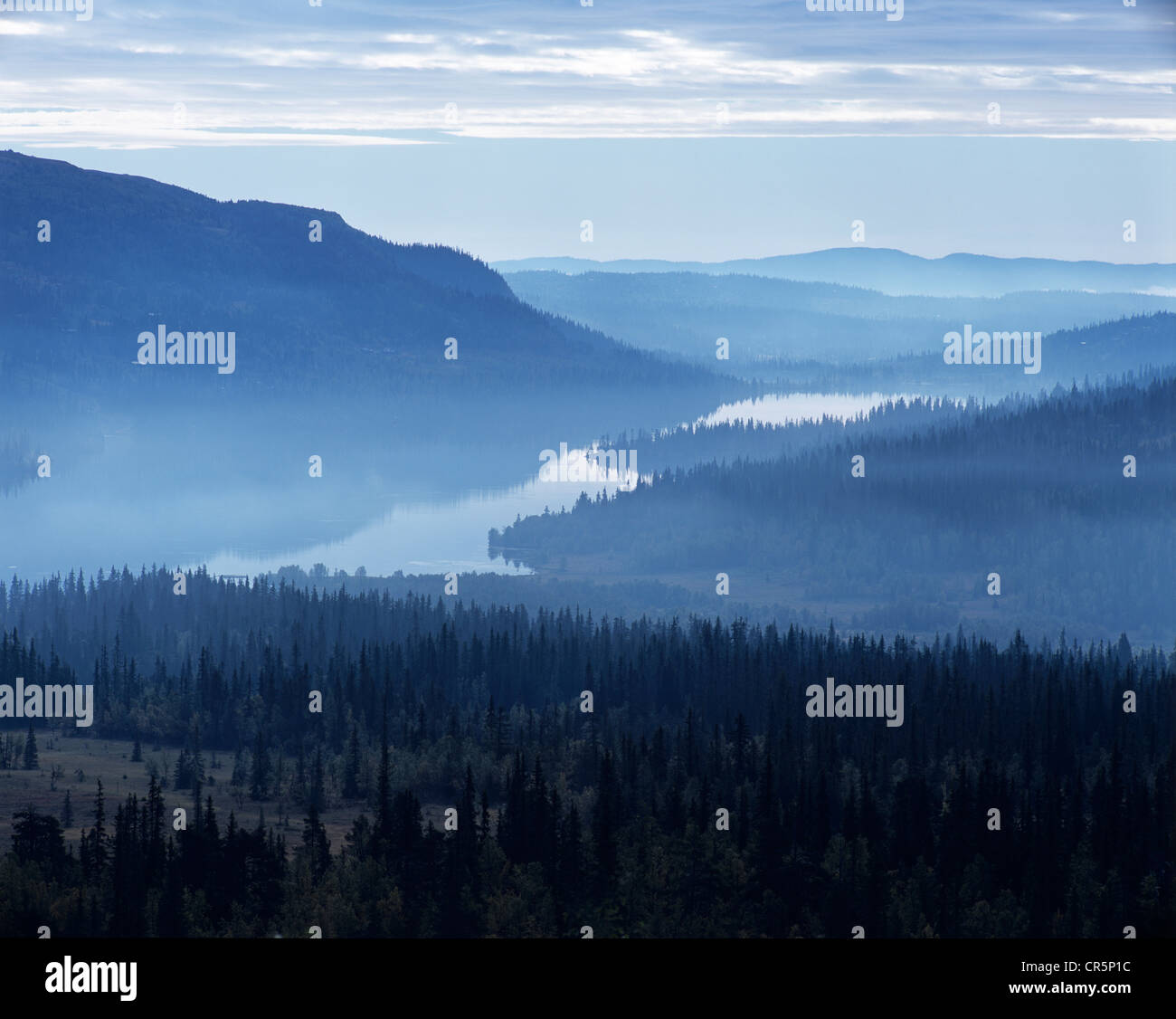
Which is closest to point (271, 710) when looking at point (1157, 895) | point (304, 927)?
point (304, 927)

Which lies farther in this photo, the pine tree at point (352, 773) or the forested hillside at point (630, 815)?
the pine tree at point (352, 773)

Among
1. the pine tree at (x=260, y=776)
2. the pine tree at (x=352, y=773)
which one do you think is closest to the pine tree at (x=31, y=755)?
the pine tree at (x=260, y=776)

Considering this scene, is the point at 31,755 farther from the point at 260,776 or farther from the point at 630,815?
the point at 630,815
